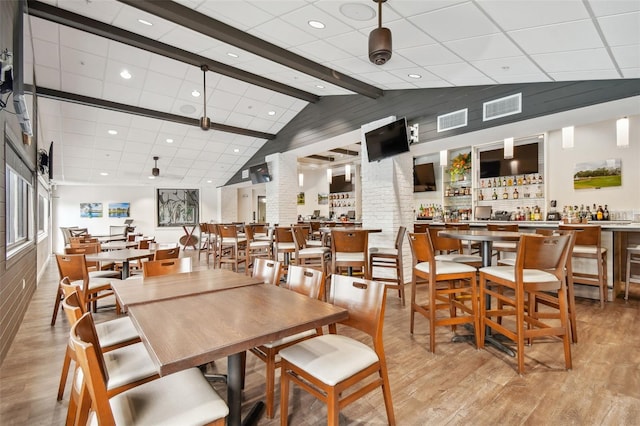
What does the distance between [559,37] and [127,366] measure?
12.9 ft

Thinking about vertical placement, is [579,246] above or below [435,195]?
below

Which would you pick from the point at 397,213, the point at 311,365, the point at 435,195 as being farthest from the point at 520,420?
the point at 435,195

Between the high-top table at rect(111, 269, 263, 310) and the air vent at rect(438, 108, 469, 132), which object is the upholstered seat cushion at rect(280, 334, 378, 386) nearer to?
the high-top table at rect(111, 269, 263, 310)

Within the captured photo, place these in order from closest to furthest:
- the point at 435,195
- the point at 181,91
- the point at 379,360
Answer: the point at 379,360, the point at 181,91, the point at 435,195

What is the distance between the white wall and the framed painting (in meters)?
0.21

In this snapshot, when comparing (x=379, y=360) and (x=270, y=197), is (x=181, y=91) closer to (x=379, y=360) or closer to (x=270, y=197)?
(x=270, y=197)

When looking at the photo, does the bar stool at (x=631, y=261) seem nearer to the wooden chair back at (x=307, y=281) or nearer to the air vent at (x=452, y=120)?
the air vent at (x=452, y=120)

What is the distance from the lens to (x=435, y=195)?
8.95 metres

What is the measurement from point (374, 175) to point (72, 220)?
11965 mm

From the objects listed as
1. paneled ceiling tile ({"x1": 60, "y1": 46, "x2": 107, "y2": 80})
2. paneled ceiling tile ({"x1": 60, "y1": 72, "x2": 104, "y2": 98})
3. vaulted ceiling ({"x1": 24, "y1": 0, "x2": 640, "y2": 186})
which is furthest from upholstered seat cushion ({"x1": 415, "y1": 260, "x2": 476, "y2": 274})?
paneled ceiling tile ({"x1": 60, "y1": 72, "x2": 104, "y2": 98})

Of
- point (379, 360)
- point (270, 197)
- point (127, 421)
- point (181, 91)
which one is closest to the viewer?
point (127, 421)

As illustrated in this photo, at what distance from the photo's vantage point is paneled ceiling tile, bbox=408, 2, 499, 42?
258 centimetres

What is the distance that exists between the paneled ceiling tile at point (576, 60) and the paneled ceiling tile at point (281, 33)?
2.50 metres

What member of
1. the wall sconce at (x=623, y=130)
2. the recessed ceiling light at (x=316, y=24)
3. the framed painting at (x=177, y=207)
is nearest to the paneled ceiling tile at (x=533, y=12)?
the recessed ceiling light at (x=316, y=24)
